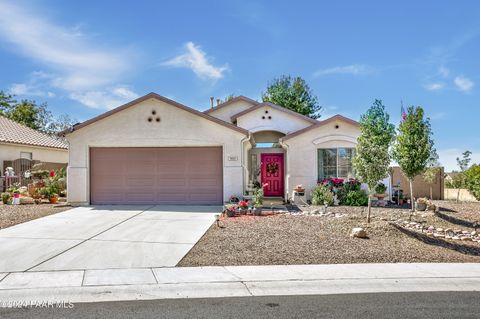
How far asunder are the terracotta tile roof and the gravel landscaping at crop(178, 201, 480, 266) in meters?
17.1

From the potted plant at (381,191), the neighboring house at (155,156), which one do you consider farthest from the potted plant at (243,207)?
the potted plant at (381,191)

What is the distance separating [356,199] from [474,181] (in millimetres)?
8880

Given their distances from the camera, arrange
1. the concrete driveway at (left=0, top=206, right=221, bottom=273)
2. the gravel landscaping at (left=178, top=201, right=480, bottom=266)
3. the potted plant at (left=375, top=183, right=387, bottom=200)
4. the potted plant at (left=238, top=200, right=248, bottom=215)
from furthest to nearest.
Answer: the potted plant at (left=375, top=183, right=387, bottom=200)
the potted plant at (left=238, top=200, right=248, bottom=215)
the gravel landscaping at (left=178, top=201, right=480, bottom=266)
the concrete driveway at (left=0, top=206, right=221, bottom=273)

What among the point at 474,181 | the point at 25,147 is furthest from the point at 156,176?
the point at 474,181

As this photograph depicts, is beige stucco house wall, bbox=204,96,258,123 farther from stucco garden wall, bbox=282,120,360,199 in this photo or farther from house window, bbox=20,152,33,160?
house window, bbox=20,152,33,160

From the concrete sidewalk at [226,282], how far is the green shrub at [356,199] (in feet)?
29.0

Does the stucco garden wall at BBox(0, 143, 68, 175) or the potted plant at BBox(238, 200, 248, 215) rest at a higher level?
the stucco garden wall at BBox(0, 143, 68, 175)

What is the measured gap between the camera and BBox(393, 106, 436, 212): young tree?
12.9 meters

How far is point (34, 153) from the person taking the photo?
80.2 feet

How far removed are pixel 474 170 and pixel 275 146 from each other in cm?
1087

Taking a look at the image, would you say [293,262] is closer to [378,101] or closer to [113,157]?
[113,157]

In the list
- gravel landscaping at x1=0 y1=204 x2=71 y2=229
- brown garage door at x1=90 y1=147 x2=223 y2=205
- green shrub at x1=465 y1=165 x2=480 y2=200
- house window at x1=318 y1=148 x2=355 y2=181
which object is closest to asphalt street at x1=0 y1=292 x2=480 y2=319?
gravel landscaping at x1=0 y1=204 x2=71 y2=229

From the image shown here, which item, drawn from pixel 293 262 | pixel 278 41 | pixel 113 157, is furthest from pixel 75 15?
pixel 293 262

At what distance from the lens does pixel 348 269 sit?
7059 millimetres
